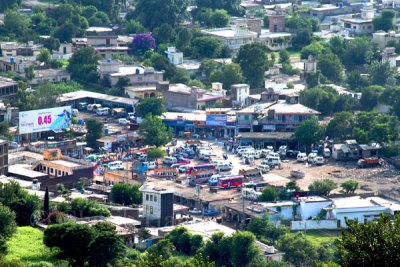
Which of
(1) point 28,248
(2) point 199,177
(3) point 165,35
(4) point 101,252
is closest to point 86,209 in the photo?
(1) point 28,248

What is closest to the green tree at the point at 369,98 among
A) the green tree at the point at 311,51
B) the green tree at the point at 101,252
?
the green tree at the point at 311,51

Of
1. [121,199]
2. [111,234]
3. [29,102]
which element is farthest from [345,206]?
[29,102]

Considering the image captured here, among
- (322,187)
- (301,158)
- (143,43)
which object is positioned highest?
(143,43)

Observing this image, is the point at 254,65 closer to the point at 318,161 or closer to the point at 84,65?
the point at 84,65

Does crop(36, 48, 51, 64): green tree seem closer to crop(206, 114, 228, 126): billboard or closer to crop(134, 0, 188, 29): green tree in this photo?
crop(134, 0, 188, 29): green tree

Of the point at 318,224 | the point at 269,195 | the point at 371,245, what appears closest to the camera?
the point at 371,245

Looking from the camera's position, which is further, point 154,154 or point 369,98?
point 369,98

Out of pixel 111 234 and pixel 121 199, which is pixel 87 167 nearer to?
pixel 121 199
